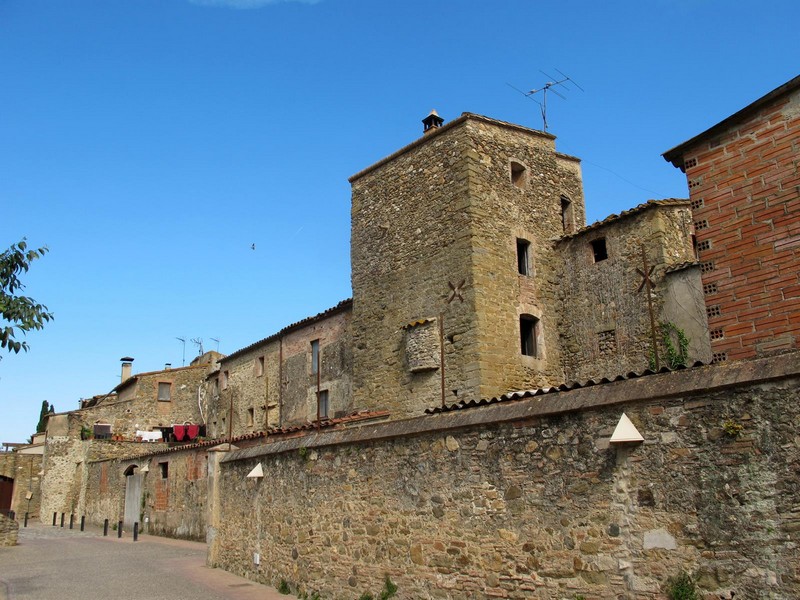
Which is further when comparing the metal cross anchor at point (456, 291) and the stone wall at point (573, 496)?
the metal cross anchor at point (456, 291)

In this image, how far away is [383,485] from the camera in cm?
1037

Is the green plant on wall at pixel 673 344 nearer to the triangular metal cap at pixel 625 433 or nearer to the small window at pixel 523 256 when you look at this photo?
the small window at pixel 523 256

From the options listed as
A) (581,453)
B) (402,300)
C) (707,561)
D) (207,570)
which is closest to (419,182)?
(402,300)

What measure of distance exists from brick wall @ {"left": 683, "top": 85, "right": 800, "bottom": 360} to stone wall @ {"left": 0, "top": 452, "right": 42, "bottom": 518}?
3778 centimetres

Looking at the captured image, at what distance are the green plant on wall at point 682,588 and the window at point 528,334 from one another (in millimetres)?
12657

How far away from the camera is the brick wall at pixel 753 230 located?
8531 mm

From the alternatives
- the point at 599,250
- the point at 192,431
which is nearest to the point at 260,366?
the point at 192,431

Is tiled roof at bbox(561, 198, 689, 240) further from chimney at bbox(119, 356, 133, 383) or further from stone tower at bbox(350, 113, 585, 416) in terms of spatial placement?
chimney at bbox(119, 356, 133, 383)

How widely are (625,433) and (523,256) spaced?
13134 mm

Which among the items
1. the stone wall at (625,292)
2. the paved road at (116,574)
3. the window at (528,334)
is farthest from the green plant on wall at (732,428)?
the window at (528,334)

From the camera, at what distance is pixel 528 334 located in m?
19.6

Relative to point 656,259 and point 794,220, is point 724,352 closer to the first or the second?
point 794,220

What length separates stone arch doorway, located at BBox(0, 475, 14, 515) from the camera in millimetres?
37562

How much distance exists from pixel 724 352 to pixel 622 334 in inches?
356
